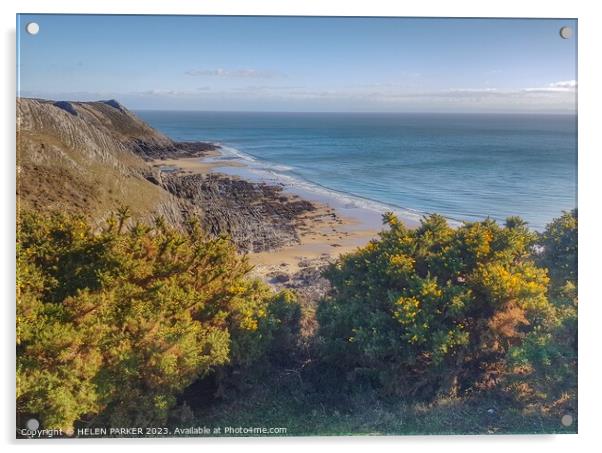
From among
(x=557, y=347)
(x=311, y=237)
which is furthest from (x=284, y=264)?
(x=557, y=347)

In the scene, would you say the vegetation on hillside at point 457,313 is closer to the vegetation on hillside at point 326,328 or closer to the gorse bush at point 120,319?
the vegetation on hillside at point 326,328

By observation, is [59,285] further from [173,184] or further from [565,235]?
[565,235]

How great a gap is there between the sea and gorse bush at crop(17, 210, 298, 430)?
5.04ft

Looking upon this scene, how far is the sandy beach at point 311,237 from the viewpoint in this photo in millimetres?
7305

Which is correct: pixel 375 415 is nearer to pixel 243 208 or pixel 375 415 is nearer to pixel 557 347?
pixel 557 347

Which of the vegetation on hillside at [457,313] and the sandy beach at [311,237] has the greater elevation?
the sandy beach at [311,237]

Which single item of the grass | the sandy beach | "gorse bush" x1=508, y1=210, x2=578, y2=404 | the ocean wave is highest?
the ocean wave

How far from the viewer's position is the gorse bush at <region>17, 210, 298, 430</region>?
6016 millimetres

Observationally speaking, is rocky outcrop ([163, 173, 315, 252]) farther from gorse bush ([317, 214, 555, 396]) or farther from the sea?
gorse bush ([317, 214, 555, 396])

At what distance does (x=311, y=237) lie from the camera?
24.3 ft

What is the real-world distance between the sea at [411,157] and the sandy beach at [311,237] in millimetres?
294

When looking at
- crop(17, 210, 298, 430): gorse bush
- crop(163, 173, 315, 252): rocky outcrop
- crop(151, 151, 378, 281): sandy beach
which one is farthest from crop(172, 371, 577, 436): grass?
crop(163, 173, 315, 252): rocky outcrop

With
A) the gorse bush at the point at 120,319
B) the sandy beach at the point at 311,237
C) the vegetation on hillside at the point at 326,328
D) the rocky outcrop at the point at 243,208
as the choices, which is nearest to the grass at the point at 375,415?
the vegetation on hillside at the point at 326,328

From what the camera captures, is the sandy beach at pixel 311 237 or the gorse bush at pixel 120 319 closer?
the gorse bush at pixel 120 319
